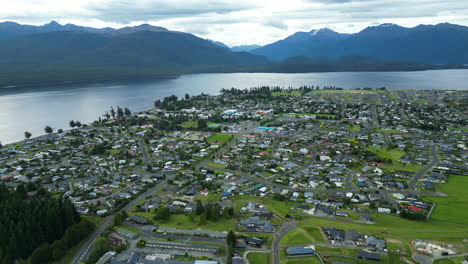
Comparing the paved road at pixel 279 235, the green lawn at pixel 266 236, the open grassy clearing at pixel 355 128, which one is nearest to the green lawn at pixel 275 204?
the paved road at pixel 279 235

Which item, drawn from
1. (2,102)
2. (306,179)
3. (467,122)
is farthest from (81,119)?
(467,122)

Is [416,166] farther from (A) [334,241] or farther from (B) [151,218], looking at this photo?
(B) [151,218]

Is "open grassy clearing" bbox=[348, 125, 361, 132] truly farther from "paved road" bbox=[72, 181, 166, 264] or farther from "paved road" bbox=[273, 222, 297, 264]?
"paved road" bbox=[72, 181, 166, 264]

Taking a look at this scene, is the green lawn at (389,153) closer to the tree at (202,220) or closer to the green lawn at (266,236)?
the green lawn at (266,236)

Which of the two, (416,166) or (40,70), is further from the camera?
(40,70)

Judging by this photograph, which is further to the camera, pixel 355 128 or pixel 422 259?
pixel 355 128

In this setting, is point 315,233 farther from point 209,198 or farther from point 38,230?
point 38,230

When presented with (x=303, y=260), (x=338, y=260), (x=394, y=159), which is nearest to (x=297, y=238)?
(x=303, y=260)
